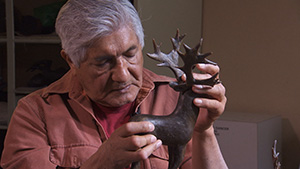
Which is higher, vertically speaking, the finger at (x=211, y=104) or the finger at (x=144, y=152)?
the finger at (x=211, y=104)

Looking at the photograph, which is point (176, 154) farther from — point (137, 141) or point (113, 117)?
point (113, 117)

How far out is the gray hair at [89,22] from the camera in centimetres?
105

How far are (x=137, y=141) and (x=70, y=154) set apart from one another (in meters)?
0.47

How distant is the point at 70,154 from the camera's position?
4.00ft

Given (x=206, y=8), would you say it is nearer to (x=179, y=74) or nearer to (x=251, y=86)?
(x=251, y=86)

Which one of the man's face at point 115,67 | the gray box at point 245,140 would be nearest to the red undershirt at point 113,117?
the man's face at point 115,67

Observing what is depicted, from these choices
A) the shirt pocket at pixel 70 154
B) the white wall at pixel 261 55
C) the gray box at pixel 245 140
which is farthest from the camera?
the white wall at pixel 261 55

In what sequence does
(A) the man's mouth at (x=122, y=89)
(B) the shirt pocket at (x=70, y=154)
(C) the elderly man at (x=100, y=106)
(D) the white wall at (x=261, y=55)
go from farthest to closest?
(D) the white wall at (x=261, y=55) < (B) the shirt pocket at (x=70, y=154) < (A) the man's mouth at (x=122, y=89) < (C) the elderly man at (x=100, y=106)

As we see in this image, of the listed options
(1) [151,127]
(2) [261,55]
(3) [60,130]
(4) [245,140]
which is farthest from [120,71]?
(2) [261,55]

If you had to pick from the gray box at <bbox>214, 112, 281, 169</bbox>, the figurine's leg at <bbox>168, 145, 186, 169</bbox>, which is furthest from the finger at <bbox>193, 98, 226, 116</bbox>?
the gray box at <bbox>214, 112, 281, 169</bbox>

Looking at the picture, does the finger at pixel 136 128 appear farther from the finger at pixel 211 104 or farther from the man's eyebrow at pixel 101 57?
the man's eyebrow at pixel 101 57

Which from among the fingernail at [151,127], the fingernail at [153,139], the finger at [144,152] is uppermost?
the fingernail at [151,127]

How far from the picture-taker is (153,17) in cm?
202

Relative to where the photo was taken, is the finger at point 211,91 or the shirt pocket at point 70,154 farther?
the shirt pocket at point 70,154
